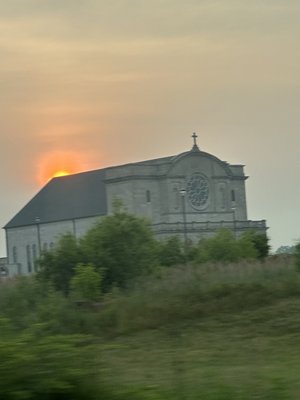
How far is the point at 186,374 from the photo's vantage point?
1096 centimetres

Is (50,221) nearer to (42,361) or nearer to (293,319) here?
(293,319)

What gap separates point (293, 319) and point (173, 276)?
29.6 feet

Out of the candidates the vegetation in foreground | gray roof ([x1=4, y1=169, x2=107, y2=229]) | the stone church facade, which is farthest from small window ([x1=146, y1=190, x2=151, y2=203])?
the vegetation in foreground

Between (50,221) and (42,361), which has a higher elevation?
(50,221)

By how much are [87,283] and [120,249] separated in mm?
9826

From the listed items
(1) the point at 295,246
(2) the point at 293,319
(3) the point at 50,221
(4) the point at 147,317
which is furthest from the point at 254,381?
(3) the point at 50,221

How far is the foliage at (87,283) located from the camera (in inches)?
1179

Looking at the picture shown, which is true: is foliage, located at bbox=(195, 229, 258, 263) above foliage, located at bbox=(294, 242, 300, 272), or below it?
above

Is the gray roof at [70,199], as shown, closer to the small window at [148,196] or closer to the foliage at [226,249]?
the small window at [148,196]

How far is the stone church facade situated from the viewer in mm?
111188

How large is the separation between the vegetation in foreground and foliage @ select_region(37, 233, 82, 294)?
0.05 m

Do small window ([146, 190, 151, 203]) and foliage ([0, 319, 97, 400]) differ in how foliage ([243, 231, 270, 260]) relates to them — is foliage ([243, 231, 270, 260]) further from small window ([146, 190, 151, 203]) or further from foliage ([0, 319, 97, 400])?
foliage ([0, 319, 97, 400])

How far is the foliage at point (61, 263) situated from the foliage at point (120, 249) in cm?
50

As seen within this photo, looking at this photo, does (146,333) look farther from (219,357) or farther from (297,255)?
(297,255)
